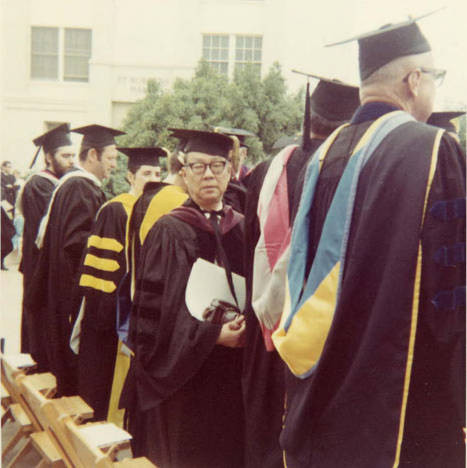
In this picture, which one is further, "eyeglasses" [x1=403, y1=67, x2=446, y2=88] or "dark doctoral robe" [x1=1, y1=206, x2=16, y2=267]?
"dark doctoral robe" [x1=1, y1=206, x2=16, y2=267]

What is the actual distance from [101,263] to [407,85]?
2.42 m

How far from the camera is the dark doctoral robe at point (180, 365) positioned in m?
2.55

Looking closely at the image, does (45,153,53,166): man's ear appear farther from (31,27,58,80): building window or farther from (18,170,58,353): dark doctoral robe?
(31,27,58,80): building window

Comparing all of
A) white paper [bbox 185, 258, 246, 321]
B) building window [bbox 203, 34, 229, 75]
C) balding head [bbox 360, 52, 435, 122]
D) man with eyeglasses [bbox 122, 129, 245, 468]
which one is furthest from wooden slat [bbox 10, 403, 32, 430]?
building window [bbox 203, 34, 229, 75]

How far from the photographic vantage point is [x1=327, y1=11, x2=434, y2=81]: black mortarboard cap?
1.56 m

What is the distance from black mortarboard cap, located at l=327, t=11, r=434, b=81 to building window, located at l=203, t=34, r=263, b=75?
14.6 metres

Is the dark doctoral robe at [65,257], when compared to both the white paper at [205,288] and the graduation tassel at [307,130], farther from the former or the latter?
the graduation tassel at [307,130]

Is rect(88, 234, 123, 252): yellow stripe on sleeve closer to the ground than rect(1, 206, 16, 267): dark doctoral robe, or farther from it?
farther from it

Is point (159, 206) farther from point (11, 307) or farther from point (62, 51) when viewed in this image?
point (62, 51)

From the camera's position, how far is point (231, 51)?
16078 mm

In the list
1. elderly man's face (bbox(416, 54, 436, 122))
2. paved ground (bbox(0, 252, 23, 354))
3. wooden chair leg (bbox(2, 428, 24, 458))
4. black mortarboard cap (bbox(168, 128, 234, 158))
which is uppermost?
elderly man's face (bbox(416, 54, 436, 122))

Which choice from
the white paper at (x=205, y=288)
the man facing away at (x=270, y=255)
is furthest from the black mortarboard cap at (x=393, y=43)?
the white paper at (x=205, y=288)

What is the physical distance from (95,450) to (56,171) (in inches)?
123

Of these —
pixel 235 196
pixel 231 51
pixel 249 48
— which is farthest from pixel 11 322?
pixel 249 48
